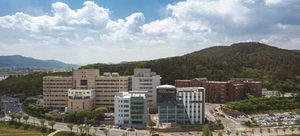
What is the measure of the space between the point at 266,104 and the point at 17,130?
260 ft

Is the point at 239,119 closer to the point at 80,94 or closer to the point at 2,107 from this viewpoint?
the point at 80,94

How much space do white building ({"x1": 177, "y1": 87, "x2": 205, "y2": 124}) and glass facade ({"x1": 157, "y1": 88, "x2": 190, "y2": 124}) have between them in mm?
1149

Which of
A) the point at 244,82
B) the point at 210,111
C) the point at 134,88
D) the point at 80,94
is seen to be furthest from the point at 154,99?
the point at 244,82

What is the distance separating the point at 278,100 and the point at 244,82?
16963mm

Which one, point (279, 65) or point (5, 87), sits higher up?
point (279, 65)

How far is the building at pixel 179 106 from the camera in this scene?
65.3 m

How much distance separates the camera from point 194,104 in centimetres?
6556

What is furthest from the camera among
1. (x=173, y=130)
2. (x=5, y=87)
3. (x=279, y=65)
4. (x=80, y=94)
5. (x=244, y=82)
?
(x=279, y=65)

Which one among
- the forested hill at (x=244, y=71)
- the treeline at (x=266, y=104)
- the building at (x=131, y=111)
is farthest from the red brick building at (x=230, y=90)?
the building at (x=131, y=111)

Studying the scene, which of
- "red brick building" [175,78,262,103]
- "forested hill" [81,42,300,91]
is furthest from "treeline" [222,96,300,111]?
"forested hill" [81,42,300,91]

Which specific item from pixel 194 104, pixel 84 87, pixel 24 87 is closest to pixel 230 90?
pixel 194 104

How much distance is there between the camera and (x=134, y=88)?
83.9m

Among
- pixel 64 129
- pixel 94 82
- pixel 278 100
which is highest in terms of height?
pixel 94 82

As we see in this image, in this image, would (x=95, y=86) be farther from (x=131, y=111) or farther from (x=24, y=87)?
(x=24, y=87)
